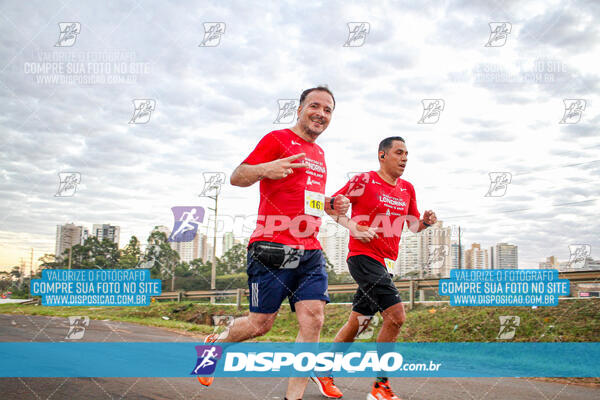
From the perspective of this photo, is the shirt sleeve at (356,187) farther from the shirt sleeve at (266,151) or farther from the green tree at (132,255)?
the green tree at (132,255)

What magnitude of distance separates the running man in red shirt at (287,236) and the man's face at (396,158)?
1.26m

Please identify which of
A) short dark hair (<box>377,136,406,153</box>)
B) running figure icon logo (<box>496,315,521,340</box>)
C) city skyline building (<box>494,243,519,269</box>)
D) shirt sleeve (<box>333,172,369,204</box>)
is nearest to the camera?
shirt sleeve (<box>333,172,369,204</box>)

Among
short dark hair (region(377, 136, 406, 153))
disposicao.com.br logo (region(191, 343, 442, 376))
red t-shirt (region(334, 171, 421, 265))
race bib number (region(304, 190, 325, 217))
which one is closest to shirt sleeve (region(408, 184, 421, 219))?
red t-shirt (region(334, 171, 421, 265))

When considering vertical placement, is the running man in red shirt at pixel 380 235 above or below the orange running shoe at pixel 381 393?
above

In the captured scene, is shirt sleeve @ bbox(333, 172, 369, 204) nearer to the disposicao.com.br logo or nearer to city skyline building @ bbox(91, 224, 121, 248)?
the disposicao.com.br logo

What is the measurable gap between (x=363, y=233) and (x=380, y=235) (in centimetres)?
42

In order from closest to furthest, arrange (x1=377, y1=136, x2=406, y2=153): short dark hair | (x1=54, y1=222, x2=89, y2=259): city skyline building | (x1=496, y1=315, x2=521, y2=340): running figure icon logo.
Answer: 1. (x1=377, y1=136, x2=406, y2=153): short dark hair
2. (x1=496, y1=315, x2=521, y2=340): running figure icon logo
3. (x1=54, y1=222, x2=89, y2=259): city skyline building

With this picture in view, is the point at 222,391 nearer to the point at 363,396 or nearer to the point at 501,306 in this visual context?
the point at 363,396

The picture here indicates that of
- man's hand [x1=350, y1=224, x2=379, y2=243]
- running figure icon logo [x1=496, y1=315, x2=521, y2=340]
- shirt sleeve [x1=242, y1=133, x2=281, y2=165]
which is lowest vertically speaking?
running figure icon logo [x1=496, y1=315, x2=521, y2=340]

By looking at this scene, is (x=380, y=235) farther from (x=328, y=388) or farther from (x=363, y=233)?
(x=328, y=388)

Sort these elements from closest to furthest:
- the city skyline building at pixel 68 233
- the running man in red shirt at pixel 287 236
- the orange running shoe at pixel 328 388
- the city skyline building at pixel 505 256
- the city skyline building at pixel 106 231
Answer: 1. the running man in red shirt at pixel 287 236
2. the orange running shoe at pixel 328 388
3. the city skyline building at pixel 505 256
4. the city skyline building at pixel 68 233
5. the city skyline building at pixel 106 231

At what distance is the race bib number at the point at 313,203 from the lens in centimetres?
362

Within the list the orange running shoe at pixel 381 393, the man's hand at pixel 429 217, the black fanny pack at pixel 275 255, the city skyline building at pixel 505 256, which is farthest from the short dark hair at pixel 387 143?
the city skyline building at pixel 505 256

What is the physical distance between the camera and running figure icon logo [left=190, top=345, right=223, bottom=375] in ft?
12.0
